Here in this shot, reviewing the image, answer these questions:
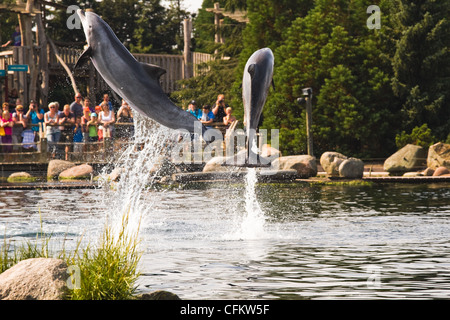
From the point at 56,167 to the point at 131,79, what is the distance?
18434 millimetres

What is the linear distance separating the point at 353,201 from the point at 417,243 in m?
7.78

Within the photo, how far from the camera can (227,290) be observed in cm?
1081

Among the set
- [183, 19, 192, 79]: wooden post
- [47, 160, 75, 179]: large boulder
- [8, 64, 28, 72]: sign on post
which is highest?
[183, 19, 192, 79]: wooden post

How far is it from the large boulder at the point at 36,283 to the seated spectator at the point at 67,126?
20.1m

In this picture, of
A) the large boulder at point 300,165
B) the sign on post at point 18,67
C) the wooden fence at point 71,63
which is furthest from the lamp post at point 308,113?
the sign on post at point 18,67

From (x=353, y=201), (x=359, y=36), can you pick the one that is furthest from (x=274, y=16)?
(x=353, y=201)

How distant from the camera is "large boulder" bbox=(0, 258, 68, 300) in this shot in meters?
9.09

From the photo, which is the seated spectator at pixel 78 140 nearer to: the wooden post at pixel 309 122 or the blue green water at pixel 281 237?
the blue green water at pixel 281 237

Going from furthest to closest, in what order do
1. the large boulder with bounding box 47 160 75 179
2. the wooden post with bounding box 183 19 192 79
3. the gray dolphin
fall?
the wooden post with bounding box 183 19 192 79 → the large boulder with bounding box 47 160 75 179 → the gray dolphin

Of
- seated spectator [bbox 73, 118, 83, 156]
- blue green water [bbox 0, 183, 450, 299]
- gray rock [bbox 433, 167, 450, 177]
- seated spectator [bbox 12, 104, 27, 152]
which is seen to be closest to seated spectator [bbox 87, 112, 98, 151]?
seated spectator [bbox 73, 118, 83, 156]

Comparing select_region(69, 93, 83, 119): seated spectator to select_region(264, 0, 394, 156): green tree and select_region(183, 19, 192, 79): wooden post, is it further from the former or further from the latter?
select_region(183, 19, 192, 79): wooden post

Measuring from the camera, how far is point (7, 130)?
3008 cm

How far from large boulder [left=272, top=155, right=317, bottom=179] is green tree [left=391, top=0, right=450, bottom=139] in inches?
287
